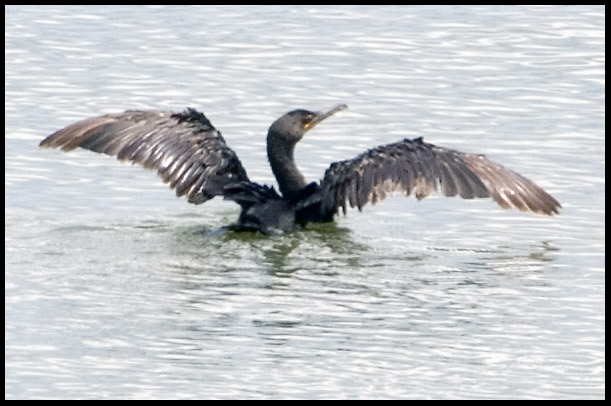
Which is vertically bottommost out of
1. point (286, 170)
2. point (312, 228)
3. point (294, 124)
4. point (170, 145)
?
point (312, 228)

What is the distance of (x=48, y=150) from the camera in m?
13.9

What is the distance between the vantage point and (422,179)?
11398 mm

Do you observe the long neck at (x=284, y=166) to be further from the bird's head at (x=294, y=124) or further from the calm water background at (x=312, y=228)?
the calm water background at (x=312, y=228)

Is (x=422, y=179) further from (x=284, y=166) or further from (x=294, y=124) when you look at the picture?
(x=294, y=124)

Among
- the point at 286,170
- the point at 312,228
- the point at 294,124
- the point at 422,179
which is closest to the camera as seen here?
the point at 422,179

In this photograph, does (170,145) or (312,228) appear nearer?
(312,228)

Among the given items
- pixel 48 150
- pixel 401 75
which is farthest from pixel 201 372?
pixel 401 75

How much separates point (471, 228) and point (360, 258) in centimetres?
108

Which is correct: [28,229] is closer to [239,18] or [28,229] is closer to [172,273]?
[172,273]

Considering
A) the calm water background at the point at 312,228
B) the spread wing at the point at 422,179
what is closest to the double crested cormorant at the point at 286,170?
the spread wing at the point at 422,179

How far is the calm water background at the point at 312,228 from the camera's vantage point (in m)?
8.91

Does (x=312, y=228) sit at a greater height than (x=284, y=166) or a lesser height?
lesser

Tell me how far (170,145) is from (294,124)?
2.78ft

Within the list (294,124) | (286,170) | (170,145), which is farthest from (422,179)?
(170,145)
